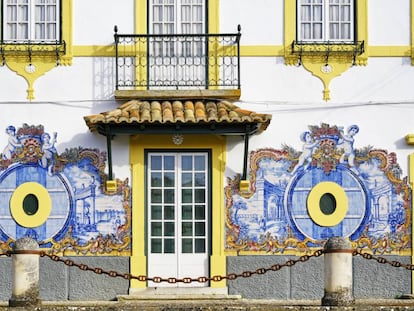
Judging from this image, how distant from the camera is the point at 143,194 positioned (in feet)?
60.5

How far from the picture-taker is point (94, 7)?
740 inches

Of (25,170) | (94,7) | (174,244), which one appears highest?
(94,7)

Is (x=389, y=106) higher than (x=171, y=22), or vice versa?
(x=171, y=22)

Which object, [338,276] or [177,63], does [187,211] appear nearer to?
[177,63]

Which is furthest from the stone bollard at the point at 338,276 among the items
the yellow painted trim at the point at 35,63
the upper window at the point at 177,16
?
the yellow painted trim at the point at 35,63

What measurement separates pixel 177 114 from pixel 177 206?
66.1 inches

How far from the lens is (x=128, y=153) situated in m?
18.5

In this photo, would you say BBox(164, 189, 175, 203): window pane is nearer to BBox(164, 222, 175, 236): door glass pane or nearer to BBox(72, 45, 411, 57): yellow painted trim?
BBox(164, 222, 175, 236): door glass pane

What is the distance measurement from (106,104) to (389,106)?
4.69 metres

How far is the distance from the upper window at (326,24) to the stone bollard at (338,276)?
4.97 m

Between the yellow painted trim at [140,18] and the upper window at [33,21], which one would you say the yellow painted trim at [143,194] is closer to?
the yellow painted trim at [140,18]

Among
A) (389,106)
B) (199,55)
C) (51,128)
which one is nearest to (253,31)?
(199,55)

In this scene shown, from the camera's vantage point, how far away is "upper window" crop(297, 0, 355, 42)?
1883cm

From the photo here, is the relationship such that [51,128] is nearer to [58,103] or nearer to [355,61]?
[58,103]
